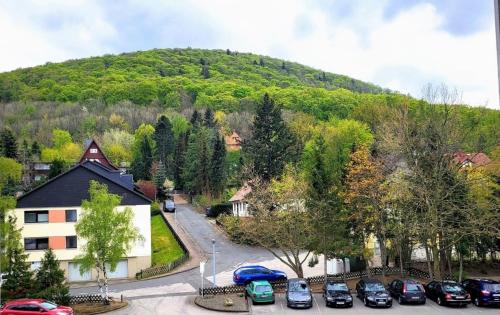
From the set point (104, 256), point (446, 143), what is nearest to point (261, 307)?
point (104, 256)

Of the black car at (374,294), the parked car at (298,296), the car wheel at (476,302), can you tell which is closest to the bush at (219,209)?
the parked car at (298,296)

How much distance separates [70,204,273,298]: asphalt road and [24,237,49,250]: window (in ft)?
22.9

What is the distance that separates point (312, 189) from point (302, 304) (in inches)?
414

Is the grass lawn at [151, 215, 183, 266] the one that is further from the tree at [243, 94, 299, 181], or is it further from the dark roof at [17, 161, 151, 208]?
the tree at [243, 94, 299, 181]

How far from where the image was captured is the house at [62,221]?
4788 cm

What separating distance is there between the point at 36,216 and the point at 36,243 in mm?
2335

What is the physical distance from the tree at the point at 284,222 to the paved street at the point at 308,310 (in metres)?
4.70

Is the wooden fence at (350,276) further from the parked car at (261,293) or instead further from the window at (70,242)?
the window at (70,242)

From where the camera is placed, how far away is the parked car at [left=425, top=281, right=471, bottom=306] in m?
31.3

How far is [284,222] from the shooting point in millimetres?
41000

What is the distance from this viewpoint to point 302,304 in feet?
105

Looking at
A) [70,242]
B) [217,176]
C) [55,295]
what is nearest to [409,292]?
[55,295]

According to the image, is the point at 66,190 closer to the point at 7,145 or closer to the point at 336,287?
the point at 336,287

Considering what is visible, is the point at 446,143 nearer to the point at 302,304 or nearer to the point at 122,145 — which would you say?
the point at 302,304
